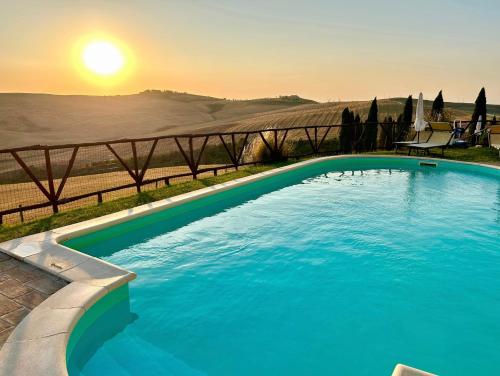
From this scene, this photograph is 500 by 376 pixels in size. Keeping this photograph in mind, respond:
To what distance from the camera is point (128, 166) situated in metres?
14.7

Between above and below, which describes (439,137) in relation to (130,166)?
above

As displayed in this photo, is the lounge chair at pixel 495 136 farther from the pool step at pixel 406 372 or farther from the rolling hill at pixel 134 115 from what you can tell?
the rolling hill at pixel 134 115

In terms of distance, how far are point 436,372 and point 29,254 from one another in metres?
4.53

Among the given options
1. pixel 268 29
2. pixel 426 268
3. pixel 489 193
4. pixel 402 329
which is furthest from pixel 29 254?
pixel 268 29

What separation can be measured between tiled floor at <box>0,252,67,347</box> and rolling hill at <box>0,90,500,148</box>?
127 ft

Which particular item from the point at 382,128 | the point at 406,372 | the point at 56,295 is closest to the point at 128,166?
the point at 382,128

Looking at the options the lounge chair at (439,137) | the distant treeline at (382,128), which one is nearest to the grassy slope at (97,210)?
the distant treeline at (382,128)

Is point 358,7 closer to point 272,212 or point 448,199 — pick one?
point 448,199

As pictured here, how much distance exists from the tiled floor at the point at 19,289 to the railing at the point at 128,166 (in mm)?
2345

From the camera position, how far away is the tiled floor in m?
2.89

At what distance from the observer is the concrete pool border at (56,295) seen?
2404mm

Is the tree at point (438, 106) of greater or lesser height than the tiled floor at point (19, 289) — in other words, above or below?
above

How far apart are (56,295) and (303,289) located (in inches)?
109

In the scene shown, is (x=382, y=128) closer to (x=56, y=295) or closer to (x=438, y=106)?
(x=438, y=106)
